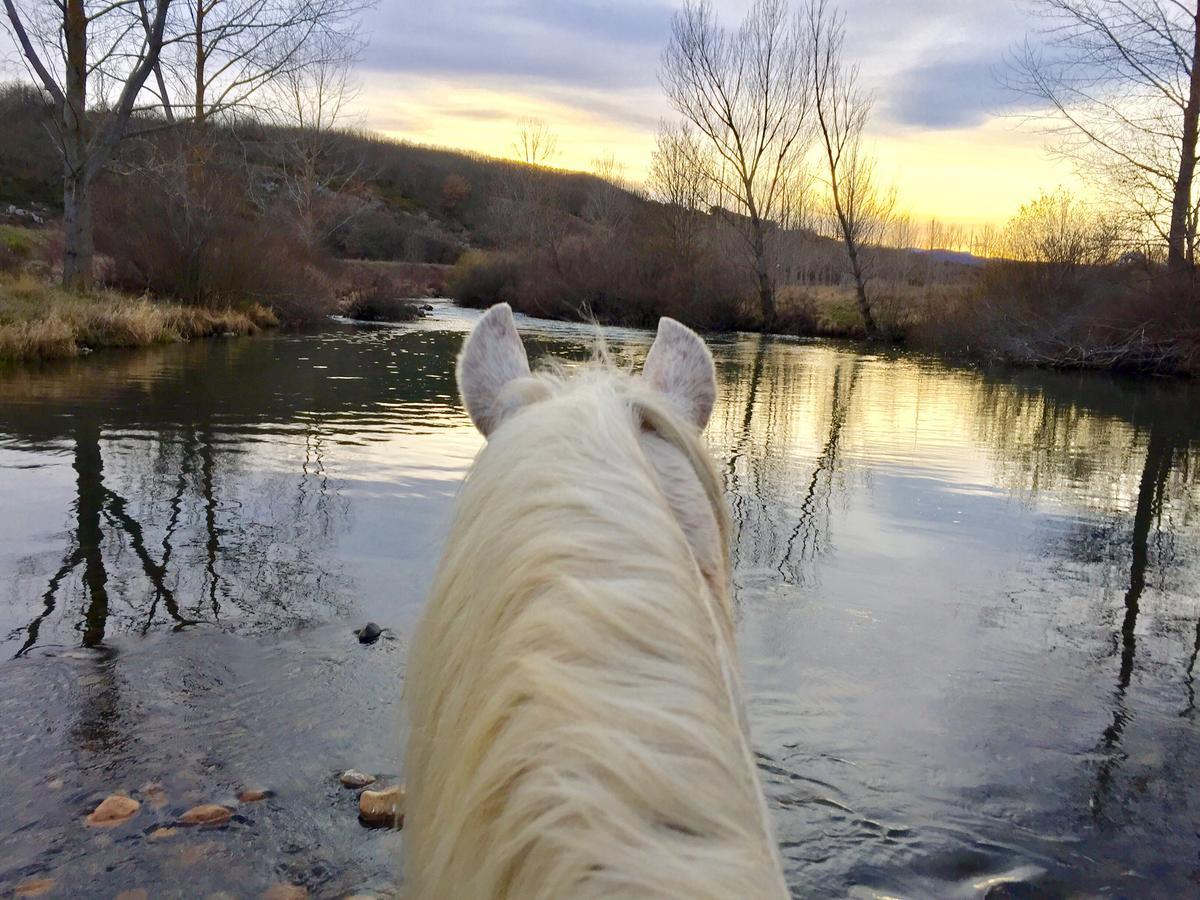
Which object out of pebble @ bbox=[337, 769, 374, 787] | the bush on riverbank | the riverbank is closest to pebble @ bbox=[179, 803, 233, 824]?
pebble @ bbox=[337, 769, 374, 787]

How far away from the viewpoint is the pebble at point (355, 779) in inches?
105

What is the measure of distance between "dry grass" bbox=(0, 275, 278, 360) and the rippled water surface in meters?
3.21

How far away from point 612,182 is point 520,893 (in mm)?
49841

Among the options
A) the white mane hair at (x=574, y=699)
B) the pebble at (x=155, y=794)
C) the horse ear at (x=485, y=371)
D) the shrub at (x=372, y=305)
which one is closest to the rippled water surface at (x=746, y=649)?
the pebble at (x=155, y=794)

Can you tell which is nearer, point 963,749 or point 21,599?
point 963,749

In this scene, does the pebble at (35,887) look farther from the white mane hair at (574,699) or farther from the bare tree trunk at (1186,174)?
the bare tree trunk at (1186,174)

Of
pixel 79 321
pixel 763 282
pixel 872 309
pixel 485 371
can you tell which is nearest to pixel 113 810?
pixel 485 371

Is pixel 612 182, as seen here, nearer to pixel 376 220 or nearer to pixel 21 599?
pixel 376 220

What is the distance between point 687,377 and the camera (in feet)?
5.64

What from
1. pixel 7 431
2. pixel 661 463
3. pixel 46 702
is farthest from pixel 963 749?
pixel 7 431

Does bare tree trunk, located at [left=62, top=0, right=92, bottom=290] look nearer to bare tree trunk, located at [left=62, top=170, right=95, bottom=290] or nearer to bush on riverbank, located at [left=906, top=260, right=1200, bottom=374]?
bare tree trunk, located at [left=62, top=170, right=95, bottom=290]

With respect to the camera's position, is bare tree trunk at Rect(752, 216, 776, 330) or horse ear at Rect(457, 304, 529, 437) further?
bare tree trunk at Rect(752, 216, 776, 330)

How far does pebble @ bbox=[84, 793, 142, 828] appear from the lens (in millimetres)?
2416

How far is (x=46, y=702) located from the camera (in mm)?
3014
